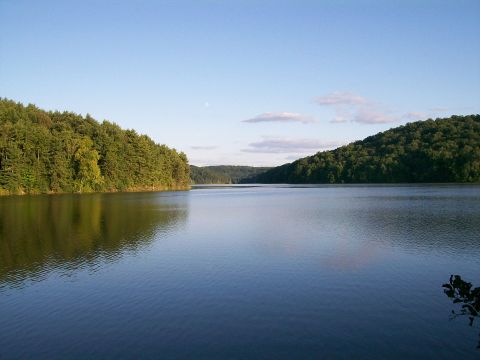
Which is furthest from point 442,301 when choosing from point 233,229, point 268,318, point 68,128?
point 68,128

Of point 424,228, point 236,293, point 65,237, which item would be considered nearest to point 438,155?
point 424,228

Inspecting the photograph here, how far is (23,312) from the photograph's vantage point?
16172 mm

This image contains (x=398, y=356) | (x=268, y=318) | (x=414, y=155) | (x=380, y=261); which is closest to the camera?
(x=398, y=356)

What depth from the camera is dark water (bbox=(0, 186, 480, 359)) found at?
42.2 ft

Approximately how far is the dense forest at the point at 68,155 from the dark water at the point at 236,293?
67.1 metres

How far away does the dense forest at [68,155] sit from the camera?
95500mm

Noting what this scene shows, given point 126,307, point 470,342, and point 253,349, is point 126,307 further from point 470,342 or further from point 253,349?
point 470,342

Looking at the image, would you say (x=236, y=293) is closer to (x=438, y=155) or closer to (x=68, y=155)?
(x=68, y=155)

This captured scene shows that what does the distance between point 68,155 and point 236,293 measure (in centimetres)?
10175

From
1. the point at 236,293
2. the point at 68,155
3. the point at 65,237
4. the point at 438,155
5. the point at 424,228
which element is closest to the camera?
the point at 236,293

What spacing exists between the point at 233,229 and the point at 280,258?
14.5m

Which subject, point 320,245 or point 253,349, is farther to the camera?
point 320,245

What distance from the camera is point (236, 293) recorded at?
18703 millimetres

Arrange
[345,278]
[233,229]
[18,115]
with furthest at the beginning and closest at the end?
[18,115], [233,229], [345,278]
